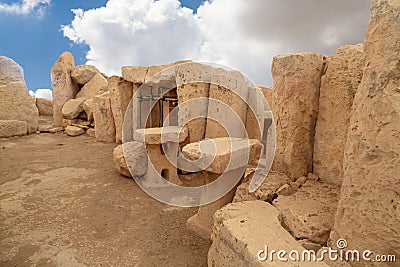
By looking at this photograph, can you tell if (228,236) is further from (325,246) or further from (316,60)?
(316,60)

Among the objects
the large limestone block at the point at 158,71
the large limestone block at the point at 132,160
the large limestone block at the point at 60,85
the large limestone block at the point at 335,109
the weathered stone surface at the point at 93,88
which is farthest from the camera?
the weathered stone surface at the point at 93,88

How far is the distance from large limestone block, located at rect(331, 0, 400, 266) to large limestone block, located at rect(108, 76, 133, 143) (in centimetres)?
579

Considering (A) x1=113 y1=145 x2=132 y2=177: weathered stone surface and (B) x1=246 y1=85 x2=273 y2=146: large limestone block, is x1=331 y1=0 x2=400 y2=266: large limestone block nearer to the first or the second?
(B) x1=246 y1=85 x2=273 y2=146: large limestone block

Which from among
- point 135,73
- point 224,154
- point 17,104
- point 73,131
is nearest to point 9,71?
point 17,104

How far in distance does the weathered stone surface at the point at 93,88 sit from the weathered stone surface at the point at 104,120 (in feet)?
8.49

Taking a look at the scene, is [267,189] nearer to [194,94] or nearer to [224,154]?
[224,154]

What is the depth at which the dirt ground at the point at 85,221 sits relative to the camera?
214cm

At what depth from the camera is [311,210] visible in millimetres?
1729

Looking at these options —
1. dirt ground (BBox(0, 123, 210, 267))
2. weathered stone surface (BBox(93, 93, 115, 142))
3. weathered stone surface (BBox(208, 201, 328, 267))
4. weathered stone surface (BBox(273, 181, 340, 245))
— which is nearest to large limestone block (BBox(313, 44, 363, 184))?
weathered stone surface (BBox(273, 181, 340, 245))

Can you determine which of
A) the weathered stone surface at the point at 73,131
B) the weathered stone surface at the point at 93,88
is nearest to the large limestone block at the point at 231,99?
the weathered stone surface at the point at 73,131

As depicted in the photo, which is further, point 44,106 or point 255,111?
point 44,106

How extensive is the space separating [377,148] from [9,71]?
924 cm

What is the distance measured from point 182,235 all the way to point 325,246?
4.87ft

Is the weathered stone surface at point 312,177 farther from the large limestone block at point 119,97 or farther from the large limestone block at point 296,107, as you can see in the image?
the large limestone block at point 119,97
